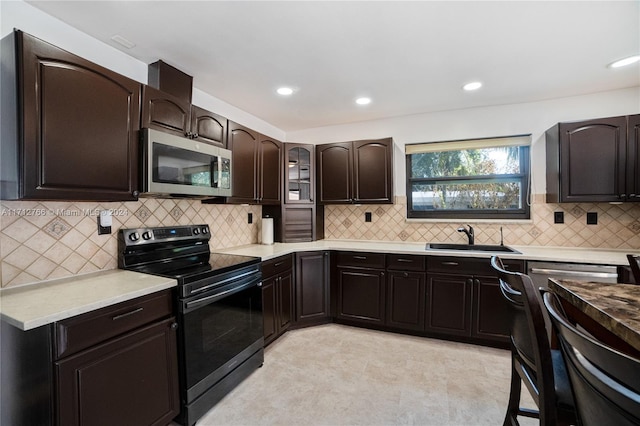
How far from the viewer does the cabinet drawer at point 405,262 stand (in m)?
2.80

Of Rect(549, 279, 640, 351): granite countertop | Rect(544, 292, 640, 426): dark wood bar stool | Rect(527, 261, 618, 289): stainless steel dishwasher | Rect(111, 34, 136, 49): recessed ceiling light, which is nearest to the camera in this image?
Rect(544, 292, 640, 426): dark wood bar stool

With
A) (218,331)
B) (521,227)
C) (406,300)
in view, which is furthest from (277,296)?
(521,227)

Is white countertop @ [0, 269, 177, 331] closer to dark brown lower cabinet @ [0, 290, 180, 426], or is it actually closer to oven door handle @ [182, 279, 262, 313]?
dark brown lower cabinet @ [0, 290, 180, 426]

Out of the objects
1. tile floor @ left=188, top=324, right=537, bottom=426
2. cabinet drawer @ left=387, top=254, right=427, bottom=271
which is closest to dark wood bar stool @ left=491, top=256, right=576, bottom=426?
tile floor @ left=188, top=324, right=537, bottom=426

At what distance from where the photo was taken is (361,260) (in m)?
3.03

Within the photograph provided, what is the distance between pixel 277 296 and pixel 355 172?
5.37 ft

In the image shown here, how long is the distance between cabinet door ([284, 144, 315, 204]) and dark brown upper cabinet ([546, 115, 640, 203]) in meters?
2.46

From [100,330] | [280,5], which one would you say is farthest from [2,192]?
[280,5]

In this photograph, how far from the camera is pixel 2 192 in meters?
1.39

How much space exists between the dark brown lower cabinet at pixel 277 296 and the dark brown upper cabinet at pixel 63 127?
1282 mm

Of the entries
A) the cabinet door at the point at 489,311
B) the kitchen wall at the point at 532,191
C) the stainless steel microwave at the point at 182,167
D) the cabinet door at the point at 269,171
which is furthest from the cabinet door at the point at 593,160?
the stainless steel microwave at the point at 182,167

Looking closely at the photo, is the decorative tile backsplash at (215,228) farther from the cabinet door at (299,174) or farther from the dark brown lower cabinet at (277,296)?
the dark brown lower cabinet at (277,296)

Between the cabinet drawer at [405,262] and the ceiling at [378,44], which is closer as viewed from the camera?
the ceiling at [378,44]

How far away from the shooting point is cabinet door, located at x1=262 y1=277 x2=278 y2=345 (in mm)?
2528
